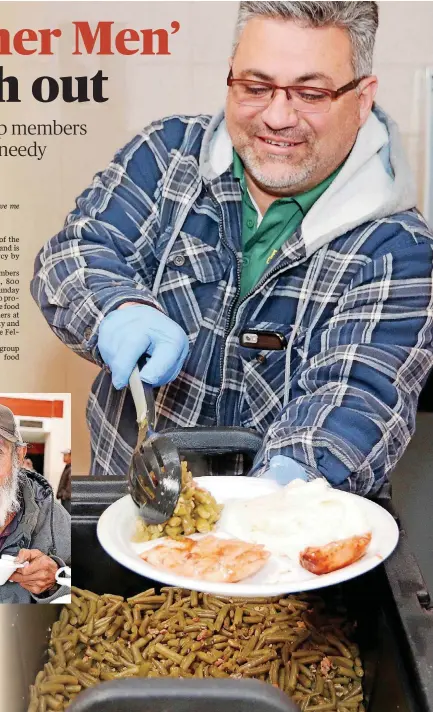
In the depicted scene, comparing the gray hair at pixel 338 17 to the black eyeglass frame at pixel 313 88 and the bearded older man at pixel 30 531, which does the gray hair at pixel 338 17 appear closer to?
the black eyeglass frame at pixel 313 88

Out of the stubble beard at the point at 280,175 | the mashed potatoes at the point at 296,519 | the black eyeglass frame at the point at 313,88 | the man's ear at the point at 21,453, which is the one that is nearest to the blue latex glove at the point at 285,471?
the mashed potatoes at the point at 296,519

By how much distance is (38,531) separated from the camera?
4.15 feet

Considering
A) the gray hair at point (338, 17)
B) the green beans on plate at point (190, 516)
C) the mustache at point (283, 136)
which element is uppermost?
the gray hair at point (338, 17)

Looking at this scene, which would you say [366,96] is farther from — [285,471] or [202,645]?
[202,645]

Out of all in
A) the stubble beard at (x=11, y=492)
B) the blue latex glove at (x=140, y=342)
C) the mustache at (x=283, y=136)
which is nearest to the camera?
the stubble beard at (x=11, y=492)

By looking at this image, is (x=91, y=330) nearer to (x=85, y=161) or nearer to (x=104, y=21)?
(x=85, y=161)

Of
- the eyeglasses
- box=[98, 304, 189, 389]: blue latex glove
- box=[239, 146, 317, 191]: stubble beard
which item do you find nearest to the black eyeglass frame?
the eyeglasses

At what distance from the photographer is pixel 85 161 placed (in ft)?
5.26

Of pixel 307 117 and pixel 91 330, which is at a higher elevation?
pixel 307 117

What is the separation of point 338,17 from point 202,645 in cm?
102

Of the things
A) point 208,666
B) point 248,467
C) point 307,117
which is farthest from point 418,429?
point 208,666

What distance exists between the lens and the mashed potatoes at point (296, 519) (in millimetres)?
1081

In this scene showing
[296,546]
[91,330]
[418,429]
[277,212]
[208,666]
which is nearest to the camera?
[296,546]

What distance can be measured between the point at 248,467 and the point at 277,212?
46cm
